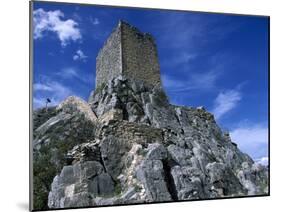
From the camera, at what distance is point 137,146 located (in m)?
8.11

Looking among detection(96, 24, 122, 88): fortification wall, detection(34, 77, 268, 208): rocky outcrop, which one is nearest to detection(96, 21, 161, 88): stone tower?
detection(96, 24, 122, 88): fortification wall

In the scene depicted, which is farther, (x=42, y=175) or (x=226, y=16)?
(x=226, y=16)

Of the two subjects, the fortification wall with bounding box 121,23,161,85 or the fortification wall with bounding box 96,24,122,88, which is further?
the fortification wall with bounding box 121,23,161,85

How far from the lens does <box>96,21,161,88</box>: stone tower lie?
8.19m

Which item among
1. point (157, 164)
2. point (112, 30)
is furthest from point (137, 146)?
point (112, 30)

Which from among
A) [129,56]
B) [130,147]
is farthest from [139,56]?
[130,147]

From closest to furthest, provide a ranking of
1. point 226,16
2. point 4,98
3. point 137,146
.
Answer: point 4,98 → point 137,146 → point 226,16

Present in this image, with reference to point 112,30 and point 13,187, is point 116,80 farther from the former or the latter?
point 13,187

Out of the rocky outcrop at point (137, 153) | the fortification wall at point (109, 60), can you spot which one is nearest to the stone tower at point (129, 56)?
the fortification wall at point (109, 60)

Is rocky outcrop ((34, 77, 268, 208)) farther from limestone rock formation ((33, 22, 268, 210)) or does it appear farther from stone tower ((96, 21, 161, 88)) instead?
stone tower ((96, 21, 161, 88))

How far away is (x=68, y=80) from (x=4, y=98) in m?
0.91

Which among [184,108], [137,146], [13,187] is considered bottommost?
[13,187]

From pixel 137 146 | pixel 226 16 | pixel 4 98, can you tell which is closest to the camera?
pixel 4 98

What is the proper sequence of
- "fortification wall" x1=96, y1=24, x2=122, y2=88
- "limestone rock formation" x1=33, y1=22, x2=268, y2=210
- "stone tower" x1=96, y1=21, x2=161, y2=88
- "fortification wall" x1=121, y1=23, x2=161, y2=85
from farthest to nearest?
"fortification wall" x1=121, y1=23, x2=161, y2=85
"stone tower" x1=96, y1=21, x2=161, y2=88
"fortification wall" x1=96, y1=24, x2=122, y2=88
"limestone rock formation" x1=33, y1=22, x2=268, y2=210
